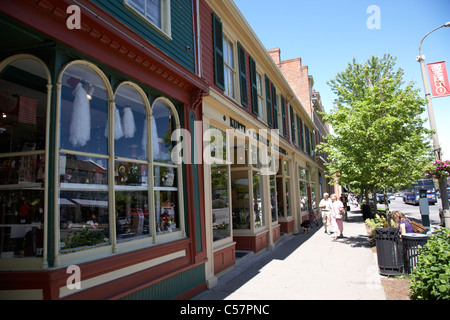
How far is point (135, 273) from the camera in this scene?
444cm

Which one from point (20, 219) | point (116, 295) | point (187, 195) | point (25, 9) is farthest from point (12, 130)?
point (187, 195)

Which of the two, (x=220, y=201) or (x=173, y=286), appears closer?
(x=173, y=286)

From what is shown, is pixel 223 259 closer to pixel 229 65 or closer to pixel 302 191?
pixel 229 65

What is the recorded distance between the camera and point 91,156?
4129mm

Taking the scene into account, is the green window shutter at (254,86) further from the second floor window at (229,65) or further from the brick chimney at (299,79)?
the brick chimney at (299,79)

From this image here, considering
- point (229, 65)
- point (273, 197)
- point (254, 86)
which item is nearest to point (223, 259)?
point (273, 197)

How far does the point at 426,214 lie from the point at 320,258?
597 cm

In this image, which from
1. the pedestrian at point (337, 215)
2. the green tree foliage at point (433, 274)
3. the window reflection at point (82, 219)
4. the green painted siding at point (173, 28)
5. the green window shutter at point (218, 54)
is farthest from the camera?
the pedestrian at point (337, 215)

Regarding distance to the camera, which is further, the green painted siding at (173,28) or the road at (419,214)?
the road at (419,214)

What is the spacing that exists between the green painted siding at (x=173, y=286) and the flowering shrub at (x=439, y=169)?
698cm

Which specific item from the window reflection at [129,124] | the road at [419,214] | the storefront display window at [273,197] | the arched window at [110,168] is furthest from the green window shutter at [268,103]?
the window reflection at [129,124]

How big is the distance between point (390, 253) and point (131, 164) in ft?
19.3

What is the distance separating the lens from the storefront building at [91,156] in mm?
3449

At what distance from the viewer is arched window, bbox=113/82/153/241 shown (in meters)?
4.60
